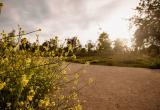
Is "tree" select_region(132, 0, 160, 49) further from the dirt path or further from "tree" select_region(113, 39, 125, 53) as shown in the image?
"tree" select_region(113, 39, 125, 53)

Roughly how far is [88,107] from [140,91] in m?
2.75

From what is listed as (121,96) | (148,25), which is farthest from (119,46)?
(121,96)

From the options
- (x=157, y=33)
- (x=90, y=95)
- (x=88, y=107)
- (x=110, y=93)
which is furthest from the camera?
(x=157, y=33)

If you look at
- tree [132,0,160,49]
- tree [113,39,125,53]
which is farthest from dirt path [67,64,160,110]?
tree [113,39,125,53]

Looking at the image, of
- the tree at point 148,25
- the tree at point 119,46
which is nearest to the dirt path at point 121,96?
the tree at point 148,25

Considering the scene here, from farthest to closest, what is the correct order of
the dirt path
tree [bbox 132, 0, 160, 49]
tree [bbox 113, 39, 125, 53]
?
tree [bbox 113, 39, 125, 53], tree [bbox 132, 0, 160, 49], the dirt path

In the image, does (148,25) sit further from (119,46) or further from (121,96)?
(119,46)

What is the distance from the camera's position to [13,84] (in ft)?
12.6

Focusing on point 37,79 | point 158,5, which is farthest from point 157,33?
point 37,79

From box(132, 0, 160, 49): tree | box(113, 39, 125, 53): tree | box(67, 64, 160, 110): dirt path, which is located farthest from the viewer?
box(113, 39, 125, 53): tree

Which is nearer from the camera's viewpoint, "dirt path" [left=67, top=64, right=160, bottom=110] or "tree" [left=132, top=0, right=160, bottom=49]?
"dirt path" [left=67, top=64, right=160, bottom=110]

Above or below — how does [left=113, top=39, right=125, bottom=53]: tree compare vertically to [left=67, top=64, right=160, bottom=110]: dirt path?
above

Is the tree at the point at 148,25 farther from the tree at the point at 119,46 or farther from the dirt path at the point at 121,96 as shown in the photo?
the tree at the point at 119,46

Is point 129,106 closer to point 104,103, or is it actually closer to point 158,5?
point 104,103
